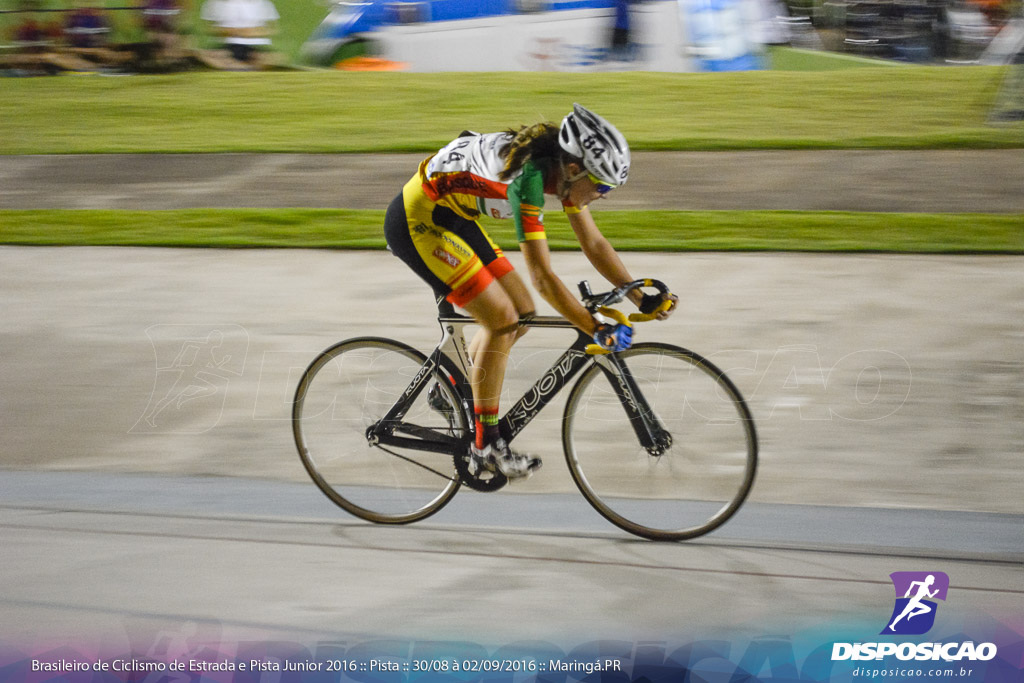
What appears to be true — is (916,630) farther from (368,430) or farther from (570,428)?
(368,430)

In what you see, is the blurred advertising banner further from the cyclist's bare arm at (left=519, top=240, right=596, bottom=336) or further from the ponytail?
the cyclist's bare arm at (left=519, top=240, right=596, bottom=336)

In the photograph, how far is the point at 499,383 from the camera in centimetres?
399

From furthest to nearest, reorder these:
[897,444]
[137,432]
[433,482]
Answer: [137,432]
[897,444]
[433,482]

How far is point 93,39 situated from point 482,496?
13.2m

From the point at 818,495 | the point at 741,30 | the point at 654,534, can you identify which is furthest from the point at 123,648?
the point at 741,30

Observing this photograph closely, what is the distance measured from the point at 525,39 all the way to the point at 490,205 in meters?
11.2

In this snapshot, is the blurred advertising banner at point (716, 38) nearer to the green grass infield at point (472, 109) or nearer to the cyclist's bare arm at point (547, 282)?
the green grass infield at point (472, 109)

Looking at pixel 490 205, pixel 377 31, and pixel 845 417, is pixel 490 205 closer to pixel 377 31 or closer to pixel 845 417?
pixel 845 417

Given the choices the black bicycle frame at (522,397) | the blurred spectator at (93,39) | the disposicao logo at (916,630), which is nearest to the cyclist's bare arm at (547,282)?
the black bicycle frame at (522,397)

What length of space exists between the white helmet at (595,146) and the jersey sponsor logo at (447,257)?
2.01ft

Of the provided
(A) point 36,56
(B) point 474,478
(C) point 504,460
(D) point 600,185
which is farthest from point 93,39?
(D) point 600,185

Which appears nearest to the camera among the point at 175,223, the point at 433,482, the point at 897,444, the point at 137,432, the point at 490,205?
the point at 490,205

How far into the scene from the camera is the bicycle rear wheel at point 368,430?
13.6 ft

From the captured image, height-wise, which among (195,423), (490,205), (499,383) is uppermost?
(490,205)
